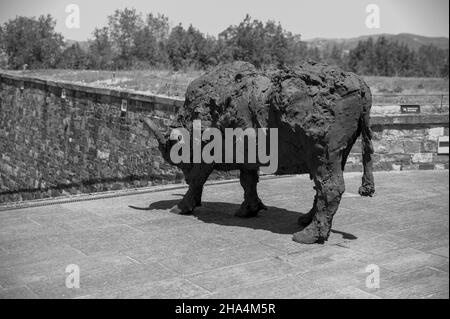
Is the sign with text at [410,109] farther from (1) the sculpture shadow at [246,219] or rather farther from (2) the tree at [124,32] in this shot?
(2) the tree at [124,32]

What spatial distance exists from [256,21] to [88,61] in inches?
636

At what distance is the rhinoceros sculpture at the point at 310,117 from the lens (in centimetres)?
609

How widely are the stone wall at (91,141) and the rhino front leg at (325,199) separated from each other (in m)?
5.37

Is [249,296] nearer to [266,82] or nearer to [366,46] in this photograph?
[266,82]

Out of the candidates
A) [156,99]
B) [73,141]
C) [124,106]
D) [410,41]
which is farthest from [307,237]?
[410,41]

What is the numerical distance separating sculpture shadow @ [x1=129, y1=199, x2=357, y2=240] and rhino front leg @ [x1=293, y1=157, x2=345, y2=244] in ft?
1.52

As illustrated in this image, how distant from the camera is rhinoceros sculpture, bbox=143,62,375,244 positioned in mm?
6094

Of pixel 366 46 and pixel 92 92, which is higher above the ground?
pixel 366 46

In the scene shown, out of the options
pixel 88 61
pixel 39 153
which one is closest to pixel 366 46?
pixel 88 61

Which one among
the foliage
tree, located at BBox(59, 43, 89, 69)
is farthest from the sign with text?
tree, located at BBox(59, 43, 89, 69)

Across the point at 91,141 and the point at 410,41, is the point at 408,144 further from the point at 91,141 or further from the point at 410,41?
the point at 410,41

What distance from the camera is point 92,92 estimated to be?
63.2 ft

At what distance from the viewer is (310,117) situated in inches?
241

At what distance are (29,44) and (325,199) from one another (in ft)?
139
